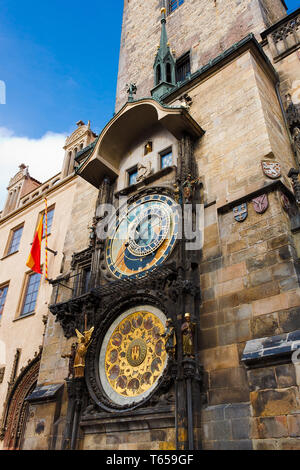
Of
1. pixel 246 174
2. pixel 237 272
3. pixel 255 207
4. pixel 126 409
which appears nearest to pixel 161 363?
pixel 126 409

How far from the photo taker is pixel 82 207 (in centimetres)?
1242

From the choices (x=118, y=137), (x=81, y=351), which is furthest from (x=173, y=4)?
(x=81, y=351)

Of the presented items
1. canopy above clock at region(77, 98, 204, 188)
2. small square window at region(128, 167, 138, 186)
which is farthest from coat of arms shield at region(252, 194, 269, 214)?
small square window at region(128, 167, 138, 186)

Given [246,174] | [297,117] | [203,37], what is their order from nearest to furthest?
[246,174] → [297,117] → [203,37]

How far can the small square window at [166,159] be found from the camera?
1014cm

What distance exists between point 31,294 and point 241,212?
930 centimetres

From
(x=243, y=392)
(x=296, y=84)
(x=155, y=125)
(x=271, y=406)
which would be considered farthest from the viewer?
(x=155, y=125)

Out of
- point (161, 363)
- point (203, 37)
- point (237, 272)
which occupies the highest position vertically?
point (203, 37)

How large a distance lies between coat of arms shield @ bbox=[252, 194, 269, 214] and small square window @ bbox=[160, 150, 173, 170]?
3.19 m

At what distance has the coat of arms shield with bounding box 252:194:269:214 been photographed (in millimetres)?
7227

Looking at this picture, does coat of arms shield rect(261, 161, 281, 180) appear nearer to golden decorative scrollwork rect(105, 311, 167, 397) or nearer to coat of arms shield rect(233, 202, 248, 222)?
coat of arms shield rect(233, 202, 248, 222)

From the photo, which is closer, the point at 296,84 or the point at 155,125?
the point at 296,84

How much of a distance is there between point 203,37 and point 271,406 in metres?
13.3
